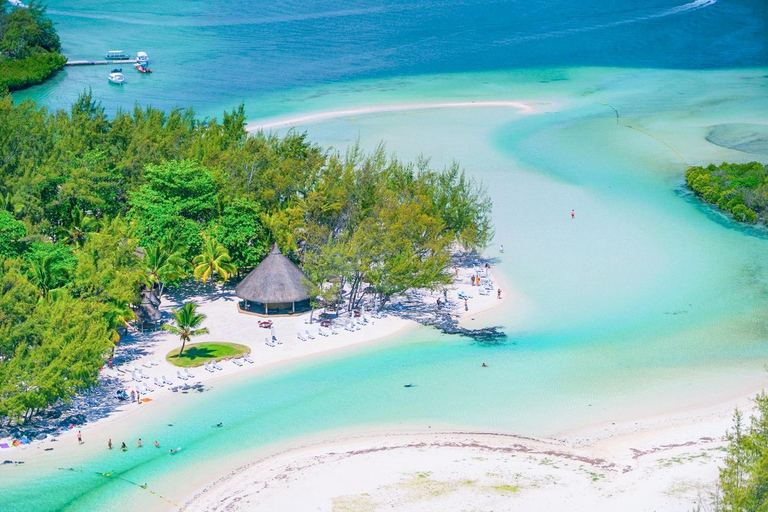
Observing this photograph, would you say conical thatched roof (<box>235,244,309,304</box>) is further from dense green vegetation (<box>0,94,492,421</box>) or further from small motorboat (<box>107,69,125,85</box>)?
small motorboat (<box>107,69,125,85</box>)

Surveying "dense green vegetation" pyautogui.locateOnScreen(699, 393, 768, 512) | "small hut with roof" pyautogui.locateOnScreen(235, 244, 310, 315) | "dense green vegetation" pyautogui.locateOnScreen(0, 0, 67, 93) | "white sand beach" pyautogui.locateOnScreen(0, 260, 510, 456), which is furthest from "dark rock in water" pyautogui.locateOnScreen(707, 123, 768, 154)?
"dense green vegetation" pyautogui.locateOnScreen(0, 0, 67, 93)

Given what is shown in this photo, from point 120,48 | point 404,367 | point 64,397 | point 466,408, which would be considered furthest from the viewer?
point 120,48

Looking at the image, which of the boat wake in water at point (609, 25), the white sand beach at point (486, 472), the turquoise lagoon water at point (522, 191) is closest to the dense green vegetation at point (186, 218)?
the turquoise lagoon water at point (522, 191)

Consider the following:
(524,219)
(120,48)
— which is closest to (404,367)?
(524,219)

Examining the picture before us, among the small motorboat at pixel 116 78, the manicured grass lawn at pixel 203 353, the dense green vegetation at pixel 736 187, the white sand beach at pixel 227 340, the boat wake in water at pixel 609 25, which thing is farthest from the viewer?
the boat wake in water at pixel 609 25

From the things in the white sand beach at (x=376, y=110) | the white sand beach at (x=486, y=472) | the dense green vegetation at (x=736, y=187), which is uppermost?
the white sand beach at (x=376, y=110)

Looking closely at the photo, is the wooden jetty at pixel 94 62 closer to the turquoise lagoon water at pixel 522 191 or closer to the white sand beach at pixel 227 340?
the turquoise lagoon water at pixel 522 191

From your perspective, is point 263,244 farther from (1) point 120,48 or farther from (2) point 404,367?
(1) point 120,48
